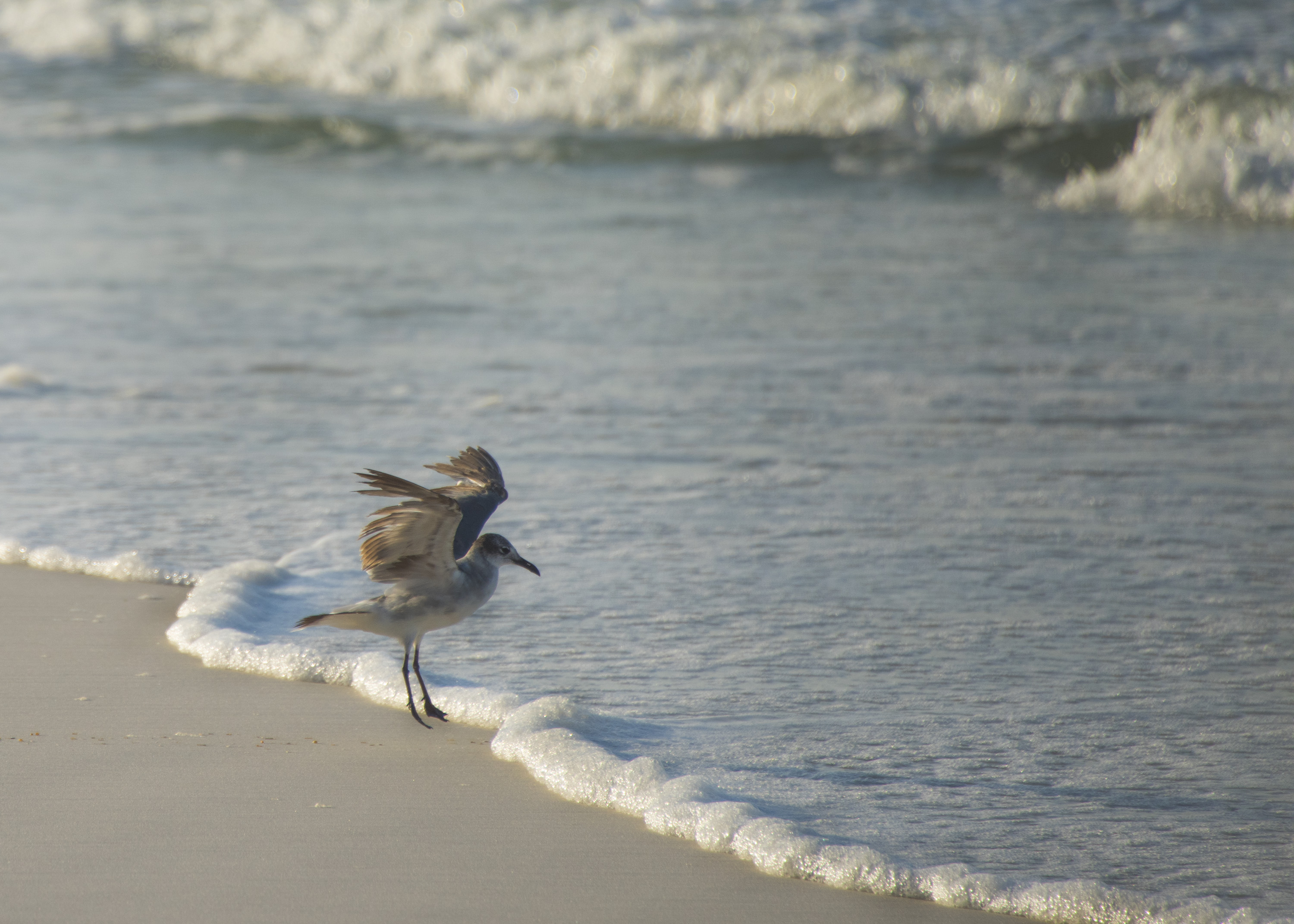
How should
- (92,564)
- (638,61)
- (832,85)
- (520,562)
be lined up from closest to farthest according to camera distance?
(520,562), (92,564), (832,85), (638,61)

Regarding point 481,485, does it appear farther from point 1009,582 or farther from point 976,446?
point 976,446

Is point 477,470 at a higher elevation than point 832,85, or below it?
below

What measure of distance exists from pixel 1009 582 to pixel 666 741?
53.8 inches

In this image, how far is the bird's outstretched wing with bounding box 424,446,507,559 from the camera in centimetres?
342

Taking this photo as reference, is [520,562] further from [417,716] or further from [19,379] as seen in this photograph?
[19,379]

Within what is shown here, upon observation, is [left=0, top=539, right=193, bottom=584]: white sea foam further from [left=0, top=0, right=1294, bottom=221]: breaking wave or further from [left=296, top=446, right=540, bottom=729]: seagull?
[left=0, top=0, right=1294, bottom=221]: breaking wave

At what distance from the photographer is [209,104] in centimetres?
1488

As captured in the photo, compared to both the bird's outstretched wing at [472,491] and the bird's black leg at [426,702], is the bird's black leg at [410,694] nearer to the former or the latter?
the bird's black leg at [426,702]

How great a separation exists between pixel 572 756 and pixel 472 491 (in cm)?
75

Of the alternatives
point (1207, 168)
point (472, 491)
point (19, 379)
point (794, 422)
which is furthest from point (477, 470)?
point (1207, 168)

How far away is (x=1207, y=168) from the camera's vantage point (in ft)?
32.4

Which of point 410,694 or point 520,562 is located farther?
point 520,562

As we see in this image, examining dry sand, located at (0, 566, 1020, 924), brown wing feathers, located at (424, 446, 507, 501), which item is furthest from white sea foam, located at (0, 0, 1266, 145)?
dry sand, located at (0, 566, 1020, 924)

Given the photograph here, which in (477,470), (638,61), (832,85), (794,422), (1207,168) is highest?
(638,61)
